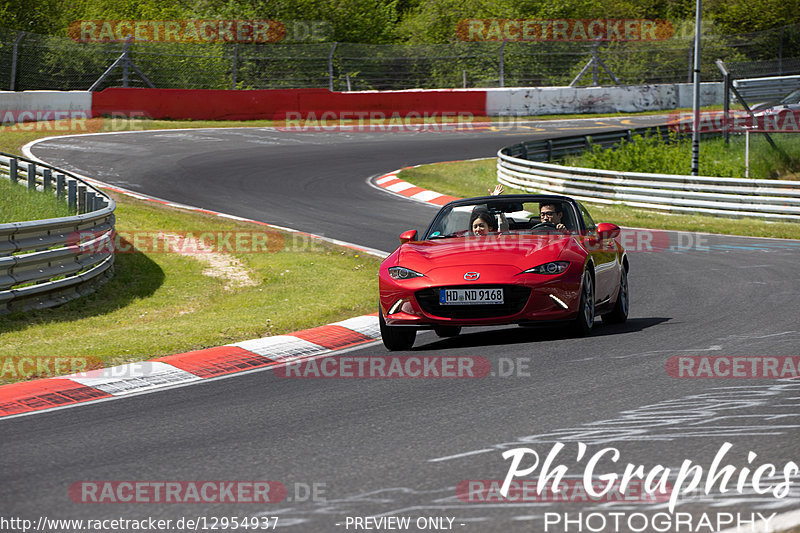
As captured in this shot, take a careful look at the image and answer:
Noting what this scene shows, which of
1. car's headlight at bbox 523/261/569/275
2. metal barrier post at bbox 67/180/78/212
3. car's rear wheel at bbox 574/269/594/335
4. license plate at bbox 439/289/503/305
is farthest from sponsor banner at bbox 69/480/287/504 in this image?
metal barrier post at bbox 67/180/78/212

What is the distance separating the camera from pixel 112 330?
11.2 m

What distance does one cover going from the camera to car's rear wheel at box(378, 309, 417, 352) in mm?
9672

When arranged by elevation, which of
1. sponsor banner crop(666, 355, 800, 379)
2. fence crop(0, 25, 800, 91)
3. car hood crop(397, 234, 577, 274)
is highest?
fence crop(0, 25, 800, 91)

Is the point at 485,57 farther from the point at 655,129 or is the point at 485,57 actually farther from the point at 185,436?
the point at 185,436

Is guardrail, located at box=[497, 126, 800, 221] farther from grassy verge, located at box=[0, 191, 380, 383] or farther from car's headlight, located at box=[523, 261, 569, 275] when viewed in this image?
car's headlight, located at box=[523, 261, 569, 275]

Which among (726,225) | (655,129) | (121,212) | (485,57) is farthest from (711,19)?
(121,212)

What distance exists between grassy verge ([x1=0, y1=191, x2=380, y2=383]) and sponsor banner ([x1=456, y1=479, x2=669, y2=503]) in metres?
4.84

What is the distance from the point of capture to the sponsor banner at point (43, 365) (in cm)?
880

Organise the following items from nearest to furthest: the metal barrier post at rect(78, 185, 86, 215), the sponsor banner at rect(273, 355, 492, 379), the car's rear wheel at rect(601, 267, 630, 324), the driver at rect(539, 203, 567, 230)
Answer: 1. the sponsor banner at rect(273, 355, 492, 379)
2. the driver at rect(539, 203, 567, 230)
3. the car's rear wheel at rect(601, 267, 630, 324)
4. the metal barrier post at rect(78, 185, 86, 215)

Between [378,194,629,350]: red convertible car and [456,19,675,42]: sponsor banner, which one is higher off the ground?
[456,19,675,42]: sponsor banner

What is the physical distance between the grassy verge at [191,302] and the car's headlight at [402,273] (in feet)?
5.28

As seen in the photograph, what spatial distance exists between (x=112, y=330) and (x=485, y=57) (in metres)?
31.6

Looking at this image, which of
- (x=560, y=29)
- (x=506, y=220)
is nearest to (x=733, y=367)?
(x=506, y=220)

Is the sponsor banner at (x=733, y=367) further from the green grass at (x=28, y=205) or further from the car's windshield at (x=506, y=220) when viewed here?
the green grass at (x=28, y=205)
